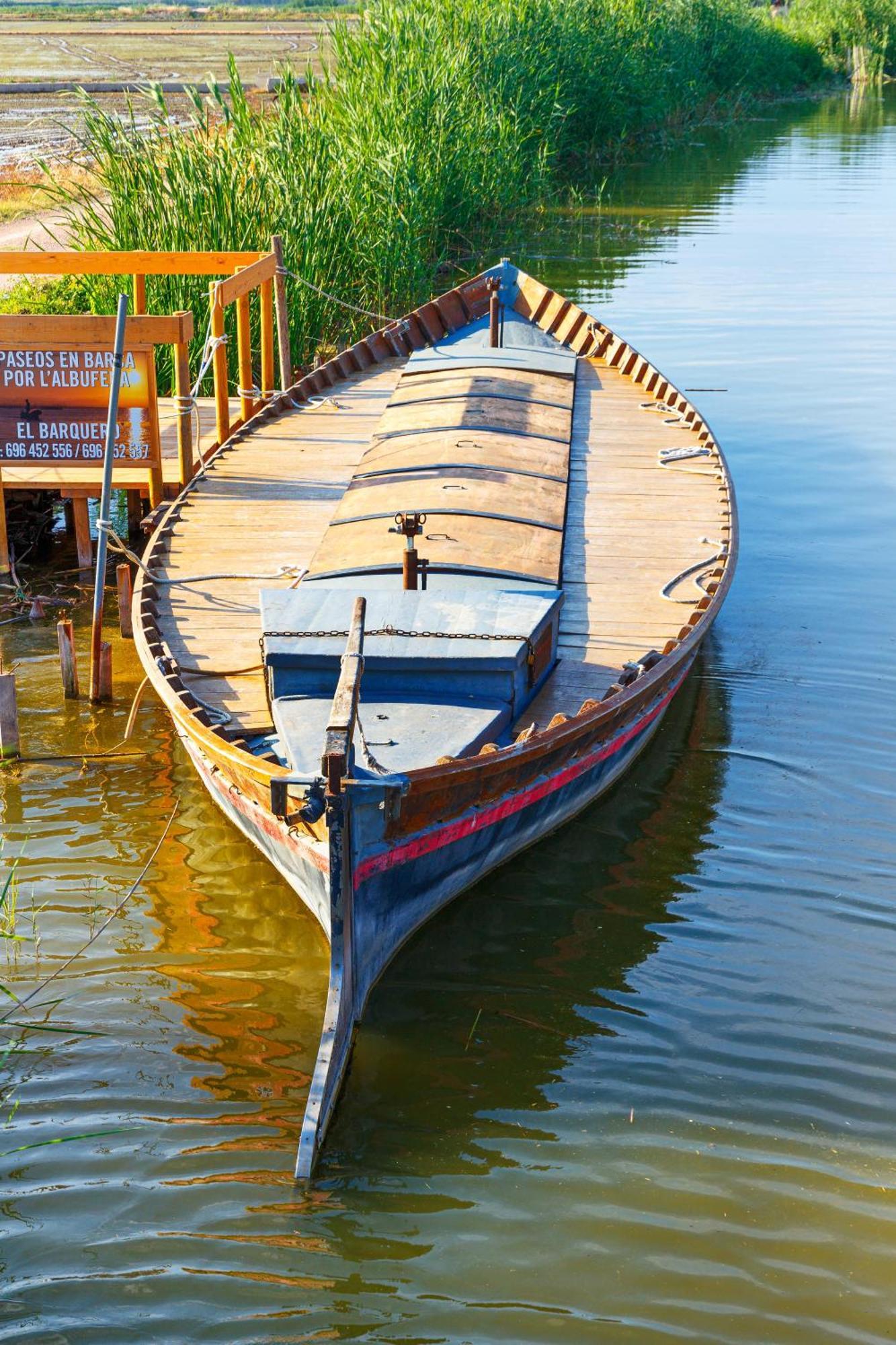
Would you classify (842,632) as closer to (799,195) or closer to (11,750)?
(11,750)

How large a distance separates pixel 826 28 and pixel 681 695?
169ft

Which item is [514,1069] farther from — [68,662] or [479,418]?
[479,418]

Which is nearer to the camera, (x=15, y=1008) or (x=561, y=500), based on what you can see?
(x=15, y=1008)

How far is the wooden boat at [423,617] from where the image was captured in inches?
231

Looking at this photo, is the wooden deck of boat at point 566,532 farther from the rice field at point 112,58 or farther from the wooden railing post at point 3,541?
the rice field at point 112,58

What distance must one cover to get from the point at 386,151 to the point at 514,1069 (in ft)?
47.0

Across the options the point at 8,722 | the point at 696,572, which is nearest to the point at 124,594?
the point at 8,722

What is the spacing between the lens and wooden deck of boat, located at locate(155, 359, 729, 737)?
7.74m

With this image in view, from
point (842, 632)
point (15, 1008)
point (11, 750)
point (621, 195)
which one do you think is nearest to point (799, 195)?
point (621, 195)

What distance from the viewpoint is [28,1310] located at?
185 inches

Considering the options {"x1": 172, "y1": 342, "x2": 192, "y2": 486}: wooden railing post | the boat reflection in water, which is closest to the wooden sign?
{"x1": 172, "y1": 342, "x2": 192, "y2": 486}: wooden railing post

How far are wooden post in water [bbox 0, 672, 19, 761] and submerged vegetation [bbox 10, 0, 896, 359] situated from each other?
6.50 m

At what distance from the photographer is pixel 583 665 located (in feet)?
25.0

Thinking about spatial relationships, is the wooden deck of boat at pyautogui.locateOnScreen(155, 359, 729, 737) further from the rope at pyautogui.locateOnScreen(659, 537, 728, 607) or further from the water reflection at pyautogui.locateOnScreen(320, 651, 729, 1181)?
the water reflection at pyautogui.locateOnScreen(320, 651, 729, 1181)
